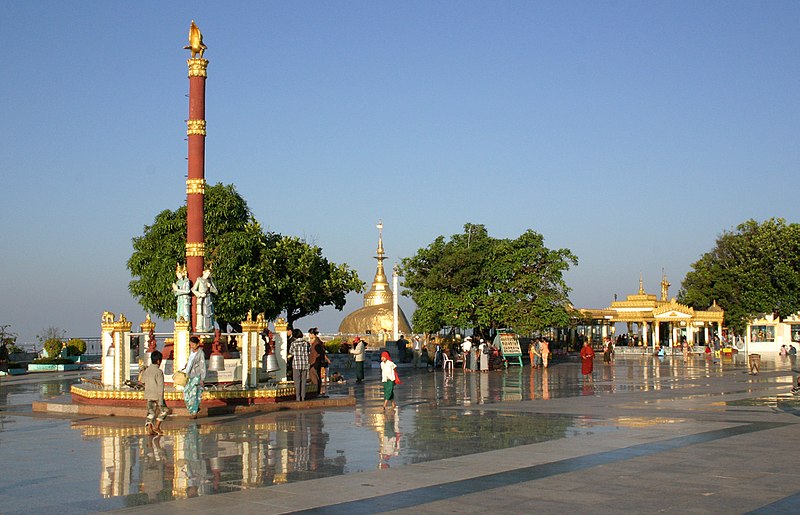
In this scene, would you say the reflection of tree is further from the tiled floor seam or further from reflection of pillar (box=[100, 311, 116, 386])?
reflection of pillar (box=[100, 311, 116, 386])

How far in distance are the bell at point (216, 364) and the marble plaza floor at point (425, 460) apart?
Result: 11.7ft

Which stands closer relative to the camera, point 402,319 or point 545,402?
point 545,402

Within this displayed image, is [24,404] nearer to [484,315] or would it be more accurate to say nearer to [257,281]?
[257,281]

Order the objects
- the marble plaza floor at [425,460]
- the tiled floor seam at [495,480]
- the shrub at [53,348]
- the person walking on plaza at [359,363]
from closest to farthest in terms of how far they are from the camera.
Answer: the tiled floor seam at [495,480] < the marble plaza floor at [425,460] < the person walking on plaza at [359,363] < the shrub at [53,348]

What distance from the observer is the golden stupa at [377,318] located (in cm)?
7188

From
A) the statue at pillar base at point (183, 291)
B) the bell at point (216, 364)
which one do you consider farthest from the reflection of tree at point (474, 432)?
the statue at pillar base at point (183, 291)

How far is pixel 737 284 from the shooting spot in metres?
66.9

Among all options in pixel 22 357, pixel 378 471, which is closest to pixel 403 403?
pixel 378 471

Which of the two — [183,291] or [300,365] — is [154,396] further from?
[183,291]

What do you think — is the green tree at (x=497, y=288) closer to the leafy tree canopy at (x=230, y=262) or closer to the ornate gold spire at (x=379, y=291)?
the leafy tree canopy at (x=230, y=262)

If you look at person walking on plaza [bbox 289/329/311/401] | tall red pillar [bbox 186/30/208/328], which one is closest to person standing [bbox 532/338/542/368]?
tall red pillar [bbox 186/30/208/328]

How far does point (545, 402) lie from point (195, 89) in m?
13.4

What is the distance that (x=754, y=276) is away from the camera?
64375mm

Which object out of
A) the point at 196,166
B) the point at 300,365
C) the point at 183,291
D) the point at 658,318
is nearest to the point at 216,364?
the point at 300,365
